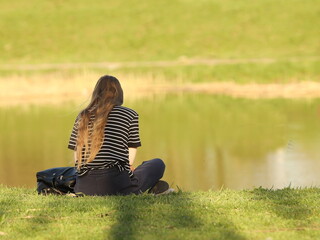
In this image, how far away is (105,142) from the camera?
272 inches

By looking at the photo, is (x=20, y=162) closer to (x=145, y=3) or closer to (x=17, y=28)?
(x=17, y=28)

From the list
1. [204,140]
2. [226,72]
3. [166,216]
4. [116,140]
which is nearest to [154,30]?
[226,72]

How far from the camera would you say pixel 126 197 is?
21.8 ft

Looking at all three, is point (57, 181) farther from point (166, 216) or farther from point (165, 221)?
point (165, 221)

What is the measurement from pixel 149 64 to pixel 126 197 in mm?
25252

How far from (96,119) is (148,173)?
29.9 inches

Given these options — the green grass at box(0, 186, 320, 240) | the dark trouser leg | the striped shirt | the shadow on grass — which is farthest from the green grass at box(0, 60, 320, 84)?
the shadow on grass

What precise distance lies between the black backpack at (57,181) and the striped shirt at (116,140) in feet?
1.24

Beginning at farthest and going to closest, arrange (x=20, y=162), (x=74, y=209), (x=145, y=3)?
(x=145, y=3) → (x=20, y=162) → (x=74, y=209)

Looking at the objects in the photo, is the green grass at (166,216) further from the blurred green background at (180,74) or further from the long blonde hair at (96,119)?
the blurred green background at (180,74)

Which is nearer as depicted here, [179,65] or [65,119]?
[65,119]

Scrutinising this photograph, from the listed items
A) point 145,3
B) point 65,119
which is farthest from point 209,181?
point 145,3

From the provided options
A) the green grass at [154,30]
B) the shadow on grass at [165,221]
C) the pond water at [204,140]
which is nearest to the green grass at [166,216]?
the shadow on grass at [165,221]

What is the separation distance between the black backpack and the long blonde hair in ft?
1.48
